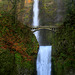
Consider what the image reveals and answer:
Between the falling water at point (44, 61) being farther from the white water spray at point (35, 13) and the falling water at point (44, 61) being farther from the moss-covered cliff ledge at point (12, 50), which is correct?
the white water spray at point (35, 13)

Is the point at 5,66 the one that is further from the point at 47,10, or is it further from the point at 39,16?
the point at 47,10

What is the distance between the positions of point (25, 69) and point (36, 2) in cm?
2282

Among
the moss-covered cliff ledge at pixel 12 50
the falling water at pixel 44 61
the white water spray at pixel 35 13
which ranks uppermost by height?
the white water spray at pixel 35 13

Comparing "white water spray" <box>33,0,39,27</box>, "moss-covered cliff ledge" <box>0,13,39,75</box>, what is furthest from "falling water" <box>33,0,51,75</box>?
"white water spray" <box>33,0,39,27</box>

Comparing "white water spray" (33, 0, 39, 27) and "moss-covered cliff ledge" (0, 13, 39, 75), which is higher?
"white water spray" (33, 0, 39, 27)

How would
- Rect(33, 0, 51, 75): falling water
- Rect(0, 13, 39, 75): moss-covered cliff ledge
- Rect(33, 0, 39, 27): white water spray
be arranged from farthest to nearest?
Rect(33, 0, 39, 27): white water spray, Rect(33, 0, 51, 75): falling water, Rect(0, 13, 39, 75): moss-covered cliff ledge

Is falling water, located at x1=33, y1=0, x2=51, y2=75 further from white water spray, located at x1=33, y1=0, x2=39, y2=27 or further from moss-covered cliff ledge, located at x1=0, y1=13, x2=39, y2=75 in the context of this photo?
white water spray, located at x1=33, y1=0, x2=39, y2=27

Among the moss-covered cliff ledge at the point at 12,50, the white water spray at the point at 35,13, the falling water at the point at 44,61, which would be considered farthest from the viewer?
the white water spray at the point at 35,13

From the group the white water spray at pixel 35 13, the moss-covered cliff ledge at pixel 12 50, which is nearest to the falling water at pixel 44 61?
the moss-covered cliff ledge at pixel 12 50

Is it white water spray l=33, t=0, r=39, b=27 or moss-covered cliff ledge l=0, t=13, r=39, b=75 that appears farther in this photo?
white water spray l=33, t=0, r=39, b=27

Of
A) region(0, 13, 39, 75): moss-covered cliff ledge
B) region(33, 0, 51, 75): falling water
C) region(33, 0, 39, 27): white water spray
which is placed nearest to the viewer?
region(0, 13, 39, 75): moss-covered cliff ledge

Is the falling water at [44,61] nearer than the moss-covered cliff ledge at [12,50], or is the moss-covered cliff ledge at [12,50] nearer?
the moss-covered cliff ledge at [12,50]

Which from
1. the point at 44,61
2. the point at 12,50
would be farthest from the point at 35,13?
the point at 12,50

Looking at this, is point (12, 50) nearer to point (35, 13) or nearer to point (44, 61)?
point (44, 61)
